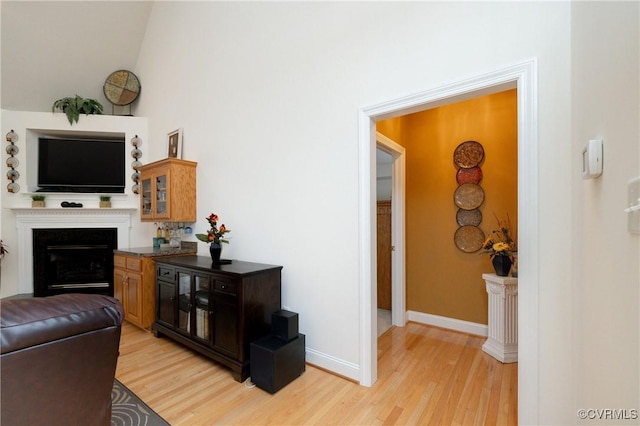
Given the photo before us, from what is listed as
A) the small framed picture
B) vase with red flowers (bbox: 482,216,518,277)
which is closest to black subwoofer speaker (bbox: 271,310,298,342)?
vase with red flowers (bbox: 482,216,518,277)

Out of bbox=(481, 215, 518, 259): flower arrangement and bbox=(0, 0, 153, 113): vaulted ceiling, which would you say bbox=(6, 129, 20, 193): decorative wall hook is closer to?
bbox=(0, 0, 153, 113): vaulted ceiling

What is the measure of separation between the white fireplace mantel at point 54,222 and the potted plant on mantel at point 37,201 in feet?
0.22

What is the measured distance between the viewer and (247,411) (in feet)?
6.15

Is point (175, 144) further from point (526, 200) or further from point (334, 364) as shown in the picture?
point (526, 200)

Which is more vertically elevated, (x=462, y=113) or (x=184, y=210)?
(x=462, y=113)

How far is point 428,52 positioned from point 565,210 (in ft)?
4.21

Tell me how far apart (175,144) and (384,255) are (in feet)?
10.7

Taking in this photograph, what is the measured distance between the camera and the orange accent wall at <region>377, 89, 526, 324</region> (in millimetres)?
2969

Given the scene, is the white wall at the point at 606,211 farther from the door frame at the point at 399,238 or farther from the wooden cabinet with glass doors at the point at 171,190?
the wooden cabinet with glass doors at the point at 171,190

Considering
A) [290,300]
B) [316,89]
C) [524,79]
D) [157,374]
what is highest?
[316,89]

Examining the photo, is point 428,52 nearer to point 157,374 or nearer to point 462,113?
point 462,113

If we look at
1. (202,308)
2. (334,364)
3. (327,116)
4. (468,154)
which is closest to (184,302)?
(202,308)

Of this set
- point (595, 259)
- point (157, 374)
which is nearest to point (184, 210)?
point (157, 374)

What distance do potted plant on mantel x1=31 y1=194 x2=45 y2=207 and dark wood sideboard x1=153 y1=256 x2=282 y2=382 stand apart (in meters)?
2.90
